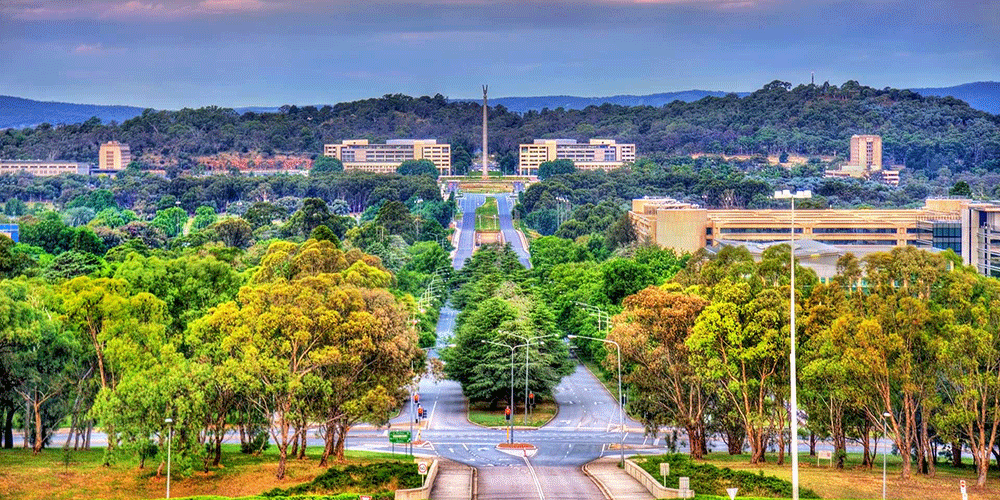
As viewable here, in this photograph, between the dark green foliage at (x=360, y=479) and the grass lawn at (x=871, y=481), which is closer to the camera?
the dark green foliage at (x=360, y=479)

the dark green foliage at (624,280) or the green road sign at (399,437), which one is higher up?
the dark green foliage at (624,280)

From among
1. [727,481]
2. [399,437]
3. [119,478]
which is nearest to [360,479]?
[119,478]

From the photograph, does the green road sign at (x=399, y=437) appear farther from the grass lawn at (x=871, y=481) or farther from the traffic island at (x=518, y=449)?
the grass lawn at (x=871, y=481)

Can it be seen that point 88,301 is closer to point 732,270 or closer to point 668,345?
point 668,345

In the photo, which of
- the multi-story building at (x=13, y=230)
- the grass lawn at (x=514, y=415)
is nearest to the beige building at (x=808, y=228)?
the grass lawn at (x=514, y=415)

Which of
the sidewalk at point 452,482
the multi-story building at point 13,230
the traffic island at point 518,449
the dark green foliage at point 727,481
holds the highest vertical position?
the multi-story building at point 13,230

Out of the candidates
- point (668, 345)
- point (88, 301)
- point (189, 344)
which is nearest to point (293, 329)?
point (189, 344)


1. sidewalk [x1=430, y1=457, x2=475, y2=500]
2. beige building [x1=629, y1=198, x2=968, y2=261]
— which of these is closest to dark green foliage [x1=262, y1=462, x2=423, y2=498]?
sidewalk [x1=430, y1=457, x2=475, y2=500]
